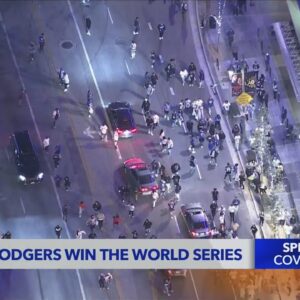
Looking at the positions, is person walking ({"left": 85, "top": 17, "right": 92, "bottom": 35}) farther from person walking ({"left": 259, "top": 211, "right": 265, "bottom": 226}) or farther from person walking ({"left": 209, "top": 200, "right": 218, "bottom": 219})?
person walking ({"left": 259, "top": 211, "right": 265, "bottom": 226})

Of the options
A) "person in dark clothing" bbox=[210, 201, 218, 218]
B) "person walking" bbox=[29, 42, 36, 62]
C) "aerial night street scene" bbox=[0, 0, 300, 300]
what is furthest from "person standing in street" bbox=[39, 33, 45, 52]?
"person in dark clothing" bbox=[210, 201, 218, 218]

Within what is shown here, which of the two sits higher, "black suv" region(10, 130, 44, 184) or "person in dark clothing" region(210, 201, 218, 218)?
"black suv" region(10, 130, 44, 184)

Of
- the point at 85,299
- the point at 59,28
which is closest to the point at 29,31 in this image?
the point at 59,28

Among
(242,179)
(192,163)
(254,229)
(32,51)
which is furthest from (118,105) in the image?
(254,229)

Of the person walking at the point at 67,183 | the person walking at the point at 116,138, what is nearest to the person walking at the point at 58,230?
the person walking at the point at 67,183

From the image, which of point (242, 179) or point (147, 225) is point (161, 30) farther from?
point (147, 225)

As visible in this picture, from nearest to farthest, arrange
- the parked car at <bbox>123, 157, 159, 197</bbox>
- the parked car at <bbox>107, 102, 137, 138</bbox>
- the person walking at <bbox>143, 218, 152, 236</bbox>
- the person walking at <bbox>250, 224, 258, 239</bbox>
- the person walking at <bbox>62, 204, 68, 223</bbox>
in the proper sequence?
the person walking at <bbox>143, 218, 152, 236</bbox> → the person walking at <bbox>250, 224, 258, 239</bbox> → the person walking at <bbox>62, 204, 68, 223</bbox> → the parked car at <bbox>123, 157, 159, 197</bbox> → the parked car at <bbox>107, 102, 137, 138</bbox>

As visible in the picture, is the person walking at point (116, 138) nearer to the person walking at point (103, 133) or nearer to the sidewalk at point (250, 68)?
the person walking at point (103, 133)
